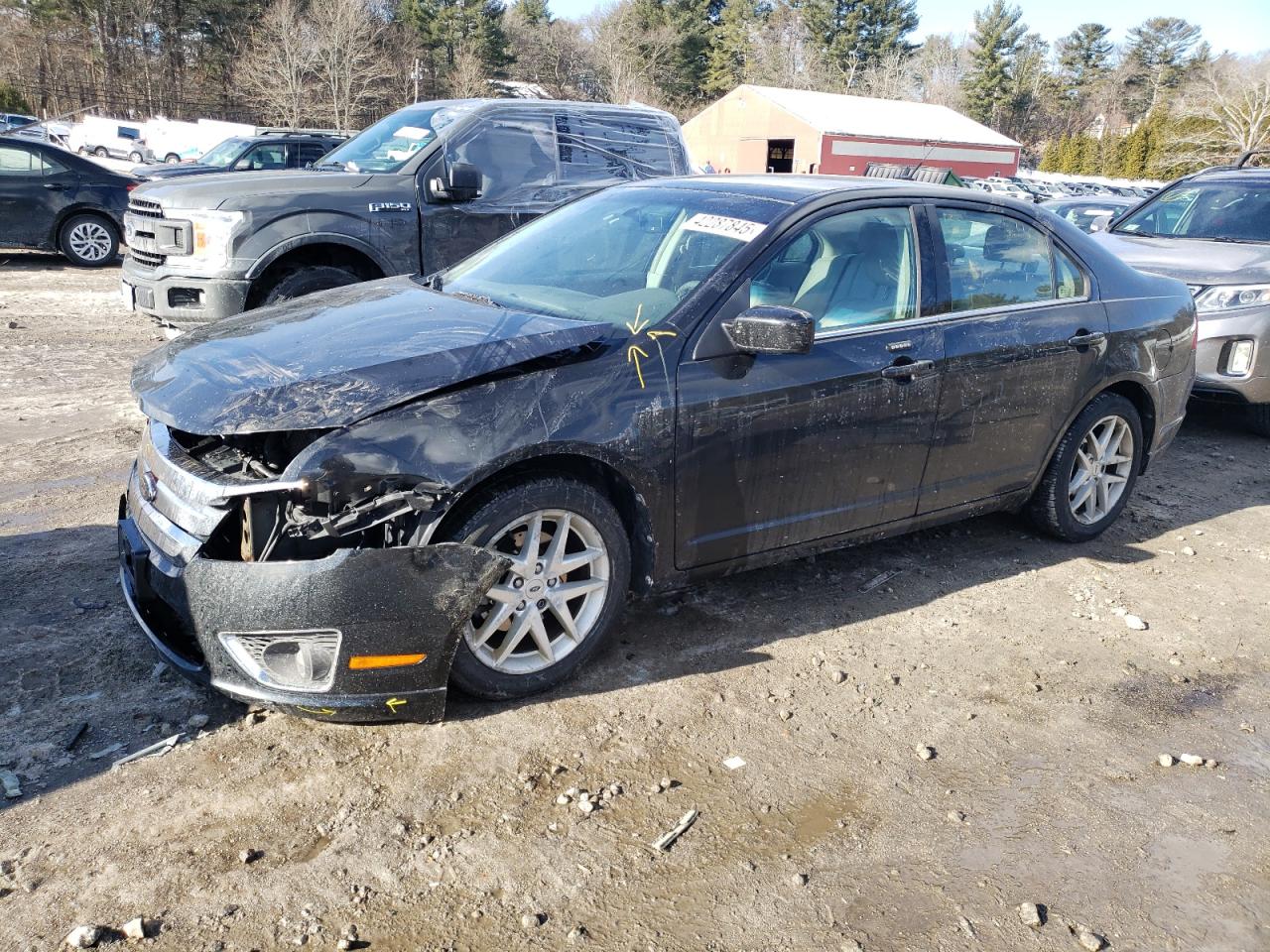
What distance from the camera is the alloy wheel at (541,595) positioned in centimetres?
329

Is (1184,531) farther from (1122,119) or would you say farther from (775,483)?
(1122,119)

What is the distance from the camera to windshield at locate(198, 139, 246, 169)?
17027mm

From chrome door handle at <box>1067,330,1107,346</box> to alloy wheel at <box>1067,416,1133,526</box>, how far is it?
428 mm

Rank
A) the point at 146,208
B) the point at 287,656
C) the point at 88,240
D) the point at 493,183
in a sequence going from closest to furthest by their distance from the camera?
1. the point at 287,656
2. the point at 146,208
3. the point at 493,183
4. the point at 88,240

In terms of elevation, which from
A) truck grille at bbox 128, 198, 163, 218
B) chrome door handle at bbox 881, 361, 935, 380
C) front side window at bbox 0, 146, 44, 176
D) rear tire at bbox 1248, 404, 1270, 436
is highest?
front side window at bbox 0, 146, 44, 176

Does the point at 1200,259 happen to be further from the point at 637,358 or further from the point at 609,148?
the point at 637,358

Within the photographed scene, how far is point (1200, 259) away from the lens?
749 centimetres

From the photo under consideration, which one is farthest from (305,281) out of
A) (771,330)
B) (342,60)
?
(342,60)

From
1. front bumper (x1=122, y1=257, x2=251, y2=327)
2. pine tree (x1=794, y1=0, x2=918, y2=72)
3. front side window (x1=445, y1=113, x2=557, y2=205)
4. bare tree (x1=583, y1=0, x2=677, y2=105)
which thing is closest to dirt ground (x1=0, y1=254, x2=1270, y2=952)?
front bumper (x1=122, y1=257, x2=251, y2=327)

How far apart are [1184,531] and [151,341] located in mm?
8349

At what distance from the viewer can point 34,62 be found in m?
50.2

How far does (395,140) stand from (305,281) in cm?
158

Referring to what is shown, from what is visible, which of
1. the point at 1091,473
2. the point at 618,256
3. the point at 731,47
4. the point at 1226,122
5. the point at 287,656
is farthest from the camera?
the point at 731,47

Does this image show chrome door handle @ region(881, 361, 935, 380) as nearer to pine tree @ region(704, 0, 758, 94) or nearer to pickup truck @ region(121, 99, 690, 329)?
pickup truck @ region(121, 99, 690, 329)
